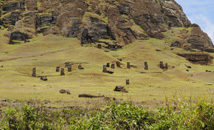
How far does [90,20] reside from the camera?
399 feet

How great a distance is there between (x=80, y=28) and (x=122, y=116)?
117m

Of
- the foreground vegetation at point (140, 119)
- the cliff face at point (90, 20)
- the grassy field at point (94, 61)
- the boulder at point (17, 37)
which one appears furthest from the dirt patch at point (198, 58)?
the foreground vegetation at point (140, 119)

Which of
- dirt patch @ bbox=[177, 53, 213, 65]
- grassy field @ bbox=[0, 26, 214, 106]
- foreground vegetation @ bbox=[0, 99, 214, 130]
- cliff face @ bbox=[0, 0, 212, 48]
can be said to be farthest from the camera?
cliff face @ bbox=[0, 0, 212, 48]

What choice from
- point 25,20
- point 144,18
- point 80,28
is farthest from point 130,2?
point 25,20

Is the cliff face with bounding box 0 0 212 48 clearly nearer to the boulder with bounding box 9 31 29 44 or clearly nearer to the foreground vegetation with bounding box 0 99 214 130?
the boulder with bounding box 9 31 29 44

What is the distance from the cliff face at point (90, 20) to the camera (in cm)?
12100

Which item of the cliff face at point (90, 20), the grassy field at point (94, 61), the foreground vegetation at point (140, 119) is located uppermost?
the cliff face at point (90, 20)

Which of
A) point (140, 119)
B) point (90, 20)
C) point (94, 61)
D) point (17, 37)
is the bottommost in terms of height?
point (94, 61)

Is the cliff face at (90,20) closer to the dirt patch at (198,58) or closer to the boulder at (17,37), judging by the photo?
the boulder at (17,37)

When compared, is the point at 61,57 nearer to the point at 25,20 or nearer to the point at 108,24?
the point at 108,24

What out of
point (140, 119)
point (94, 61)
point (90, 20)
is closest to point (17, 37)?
point (90, 20)

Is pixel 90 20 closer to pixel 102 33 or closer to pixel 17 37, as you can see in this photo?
pixel 102 33

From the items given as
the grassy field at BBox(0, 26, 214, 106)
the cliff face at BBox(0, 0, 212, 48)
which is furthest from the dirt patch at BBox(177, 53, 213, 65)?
the cliff face at BBox(0, 0, 212, 48)

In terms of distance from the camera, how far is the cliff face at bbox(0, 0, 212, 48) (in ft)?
397
